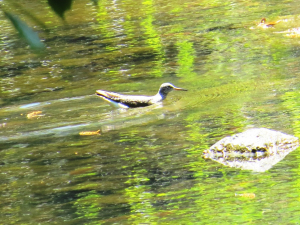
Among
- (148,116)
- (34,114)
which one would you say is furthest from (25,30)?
(34,114)

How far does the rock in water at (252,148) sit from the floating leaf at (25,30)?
519 centimetres

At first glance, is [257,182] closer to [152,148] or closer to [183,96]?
[152,148]

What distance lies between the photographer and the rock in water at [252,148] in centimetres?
646

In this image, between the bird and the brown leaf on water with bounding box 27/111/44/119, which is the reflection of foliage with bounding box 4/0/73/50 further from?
the brown leaf on water with bounding box 27/111/44/119

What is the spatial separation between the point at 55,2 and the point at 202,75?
10.4 metres

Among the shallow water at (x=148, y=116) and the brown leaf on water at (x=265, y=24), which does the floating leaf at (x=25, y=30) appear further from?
the brown leaf on water at (x=265, y=24)

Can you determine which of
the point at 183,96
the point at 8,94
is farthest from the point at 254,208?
the point at 8,94

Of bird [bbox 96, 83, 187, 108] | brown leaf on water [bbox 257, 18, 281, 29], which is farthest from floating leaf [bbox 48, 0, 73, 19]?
brown leaf on water [bbox 257, 18, 281, 29]

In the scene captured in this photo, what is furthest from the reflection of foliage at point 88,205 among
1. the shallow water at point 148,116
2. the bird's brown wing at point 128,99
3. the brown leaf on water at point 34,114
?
the brown leaf on water at point 34,114

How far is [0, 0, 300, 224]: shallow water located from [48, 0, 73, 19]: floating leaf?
52 mm

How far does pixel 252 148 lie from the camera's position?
661 cm

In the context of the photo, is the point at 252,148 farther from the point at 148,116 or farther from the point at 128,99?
the point at 128,99

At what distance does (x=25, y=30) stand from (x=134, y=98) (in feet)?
29.6

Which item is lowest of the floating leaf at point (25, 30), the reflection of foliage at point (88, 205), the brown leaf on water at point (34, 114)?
the brown leaf on water at point (34, 114)
